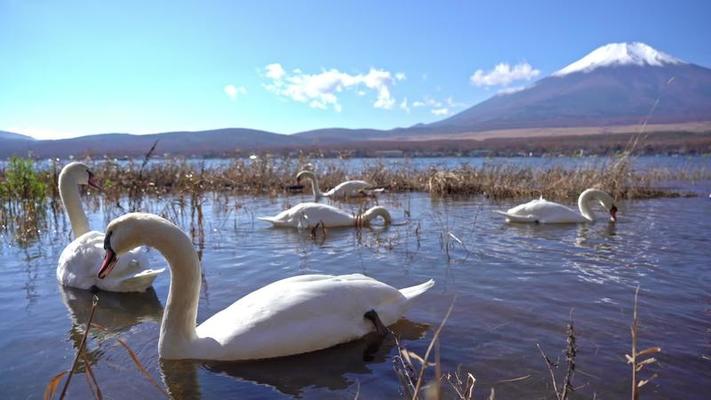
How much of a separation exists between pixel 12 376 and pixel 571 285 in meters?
5.20

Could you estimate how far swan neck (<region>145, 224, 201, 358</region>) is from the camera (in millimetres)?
3871

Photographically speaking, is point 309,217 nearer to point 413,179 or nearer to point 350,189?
point 350,189

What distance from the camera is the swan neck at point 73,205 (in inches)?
284

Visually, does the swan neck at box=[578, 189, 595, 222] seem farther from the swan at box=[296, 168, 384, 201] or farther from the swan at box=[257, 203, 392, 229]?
the swan at box=[296, 168, 384, 201]

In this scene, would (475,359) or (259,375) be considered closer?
(259,375)

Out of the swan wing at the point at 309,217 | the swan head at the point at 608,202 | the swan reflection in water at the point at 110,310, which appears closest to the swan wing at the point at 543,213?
the swan head at the point at 608,202

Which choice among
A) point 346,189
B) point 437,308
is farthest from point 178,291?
point 346,189

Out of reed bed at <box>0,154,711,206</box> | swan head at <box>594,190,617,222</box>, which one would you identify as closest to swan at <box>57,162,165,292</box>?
reed bed at <box>0,154,711,206</box>

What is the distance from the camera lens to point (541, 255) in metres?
7.71

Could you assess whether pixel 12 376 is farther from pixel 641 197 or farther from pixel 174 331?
pixel 641 197

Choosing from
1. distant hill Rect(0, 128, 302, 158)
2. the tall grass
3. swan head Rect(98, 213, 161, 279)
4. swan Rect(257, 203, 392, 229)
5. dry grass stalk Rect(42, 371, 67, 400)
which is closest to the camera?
dry grass stalk Rect(42, 371, 67, 400)

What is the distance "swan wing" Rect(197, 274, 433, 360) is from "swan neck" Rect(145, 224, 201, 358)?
157 millimetres

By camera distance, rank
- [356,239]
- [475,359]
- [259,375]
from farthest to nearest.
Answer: [356,239] < [475,359] < [259,375]

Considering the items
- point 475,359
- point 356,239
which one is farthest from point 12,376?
point 356,239
